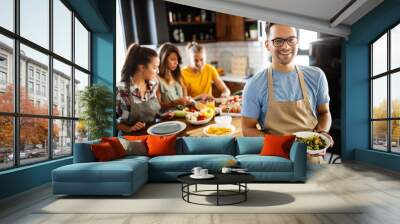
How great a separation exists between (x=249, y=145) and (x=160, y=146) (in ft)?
4.69

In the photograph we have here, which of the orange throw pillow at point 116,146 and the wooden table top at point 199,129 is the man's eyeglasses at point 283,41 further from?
the orange throw pillow at point 116,146

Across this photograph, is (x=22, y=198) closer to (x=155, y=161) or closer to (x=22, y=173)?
(x=22, y=173)

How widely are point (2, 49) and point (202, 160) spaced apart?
117 inches

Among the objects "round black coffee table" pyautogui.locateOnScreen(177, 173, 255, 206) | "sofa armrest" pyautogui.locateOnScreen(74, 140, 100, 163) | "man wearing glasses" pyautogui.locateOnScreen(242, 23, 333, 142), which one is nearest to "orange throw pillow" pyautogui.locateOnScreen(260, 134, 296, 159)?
"round black coffee table" pyautogui.locateOnScreen(177, 173, 255, 206)

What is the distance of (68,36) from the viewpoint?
7219 millimetres

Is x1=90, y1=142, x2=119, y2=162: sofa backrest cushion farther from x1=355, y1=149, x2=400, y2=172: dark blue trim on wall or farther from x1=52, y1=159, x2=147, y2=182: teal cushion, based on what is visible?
x1=355, y1=149, x2=400, y2=172: dark blue trim on wall

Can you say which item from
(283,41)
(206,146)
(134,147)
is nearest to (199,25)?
(283,41)

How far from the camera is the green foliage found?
747 centimetres

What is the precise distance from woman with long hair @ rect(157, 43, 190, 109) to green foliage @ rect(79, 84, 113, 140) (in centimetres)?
112

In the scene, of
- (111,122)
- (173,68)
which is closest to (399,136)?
(173,68)

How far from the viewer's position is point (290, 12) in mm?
8039

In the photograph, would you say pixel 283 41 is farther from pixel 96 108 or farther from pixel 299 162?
pixel 96 108

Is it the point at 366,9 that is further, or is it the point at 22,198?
the point at 366,9

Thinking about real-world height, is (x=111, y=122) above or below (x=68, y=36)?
below
